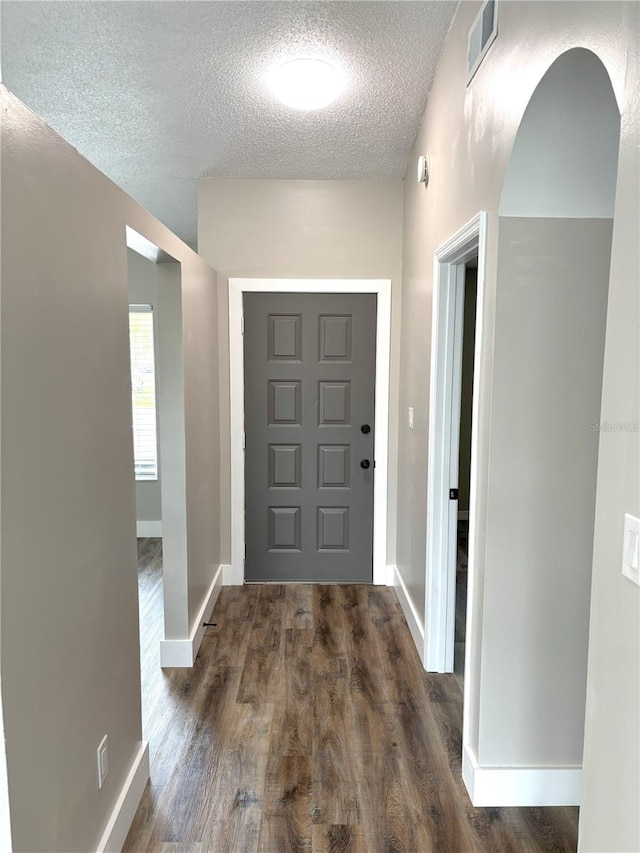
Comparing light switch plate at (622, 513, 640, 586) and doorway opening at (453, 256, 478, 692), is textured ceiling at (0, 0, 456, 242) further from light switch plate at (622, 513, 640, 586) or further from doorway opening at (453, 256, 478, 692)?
light switch plate at (622, 513, 640, 586)

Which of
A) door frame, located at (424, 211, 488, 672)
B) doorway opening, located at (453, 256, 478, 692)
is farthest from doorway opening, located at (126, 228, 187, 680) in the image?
doorway opening, located at (453, 256, 478, 692)

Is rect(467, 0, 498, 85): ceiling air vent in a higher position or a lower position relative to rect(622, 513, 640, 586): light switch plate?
higher

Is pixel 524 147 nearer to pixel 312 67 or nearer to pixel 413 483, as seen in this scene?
pixel 312 67

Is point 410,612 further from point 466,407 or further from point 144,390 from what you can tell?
point 144,390

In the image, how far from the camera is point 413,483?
314cm

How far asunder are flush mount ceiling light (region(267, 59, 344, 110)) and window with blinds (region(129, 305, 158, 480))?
272 centimetres

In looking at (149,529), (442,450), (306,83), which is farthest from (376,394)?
(149,529)

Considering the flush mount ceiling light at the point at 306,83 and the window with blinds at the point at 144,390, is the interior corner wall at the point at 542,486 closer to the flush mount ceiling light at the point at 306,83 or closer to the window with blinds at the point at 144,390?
the flush mount ceiling light at the point at 306,83

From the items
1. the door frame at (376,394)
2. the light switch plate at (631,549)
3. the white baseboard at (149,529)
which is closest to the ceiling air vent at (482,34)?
the light switch plate at (631,549)

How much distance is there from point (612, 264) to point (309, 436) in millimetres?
2807

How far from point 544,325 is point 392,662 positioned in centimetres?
191

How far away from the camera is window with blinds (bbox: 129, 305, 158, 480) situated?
16.0 feet

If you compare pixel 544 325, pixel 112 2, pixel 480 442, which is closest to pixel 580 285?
pixel 544 325

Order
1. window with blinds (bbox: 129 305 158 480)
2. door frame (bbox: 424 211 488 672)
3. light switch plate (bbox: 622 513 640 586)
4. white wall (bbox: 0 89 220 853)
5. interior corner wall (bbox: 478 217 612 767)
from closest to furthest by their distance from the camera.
A: 1. light switch plate (bbox: 622 513 640 586)
2. white wall (bbox: 0 89 220 853)
3. interior corner wall (bbox: 478 217 612 767)
4. door frame (bbox: 424 211 488 672)
5. window with blinds (bbox: 129 305 158 480)
